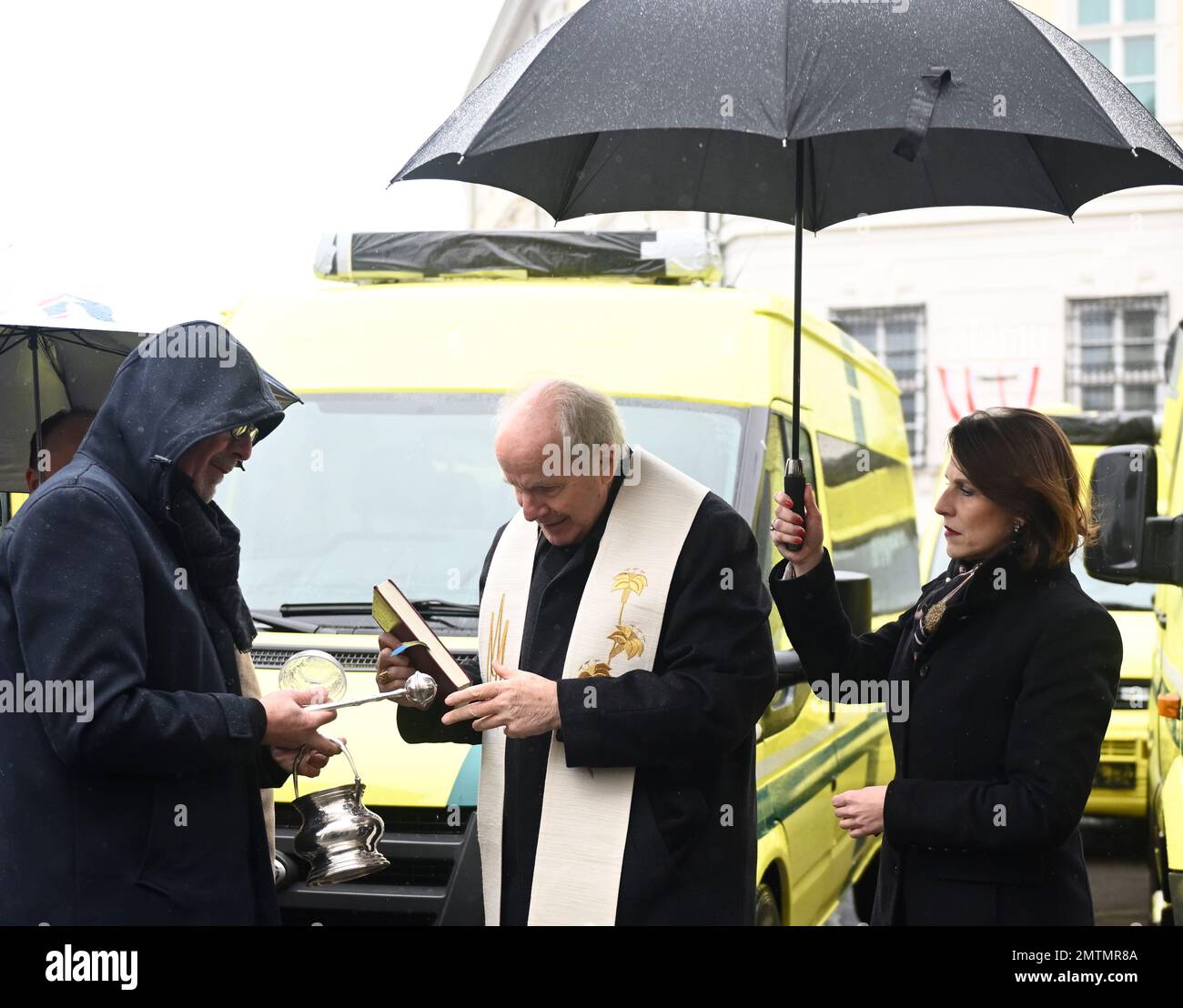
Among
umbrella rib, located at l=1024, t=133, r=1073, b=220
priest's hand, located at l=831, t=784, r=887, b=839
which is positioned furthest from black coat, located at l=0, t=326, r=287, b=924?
umbrella rib, located at l=1024, t=133, r=1073, b=220

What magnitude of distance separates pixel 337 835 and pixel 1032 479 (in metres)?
1.60

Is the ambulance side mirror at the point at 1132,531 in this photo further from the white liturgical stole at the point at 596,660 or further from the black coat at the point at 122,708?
the black coat at the point at 122,708

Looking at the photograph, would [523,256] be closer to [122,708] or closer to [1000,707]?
[1000,707]

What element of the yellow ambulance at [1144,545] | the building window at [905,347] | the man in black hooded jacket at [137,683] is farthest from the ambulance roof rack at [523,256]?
the building window at [905,347]

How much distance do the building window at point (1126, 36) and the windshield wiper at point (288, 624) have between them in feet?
74.6

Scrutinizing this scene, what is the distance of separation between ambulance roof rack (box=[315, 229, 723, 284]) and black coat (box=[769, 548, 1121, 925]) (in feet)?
9.57

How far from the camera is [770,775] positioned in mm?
4914

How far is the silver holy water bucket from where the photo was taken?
3.12 m

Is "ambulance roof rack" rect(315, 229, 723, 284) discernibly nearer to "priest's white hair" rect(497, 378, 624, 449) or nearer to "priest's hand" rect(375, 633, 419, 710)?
"priest's white hair" rect(497, 378, 624, 449)

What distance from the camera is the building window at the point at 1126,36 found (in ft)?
79.7
